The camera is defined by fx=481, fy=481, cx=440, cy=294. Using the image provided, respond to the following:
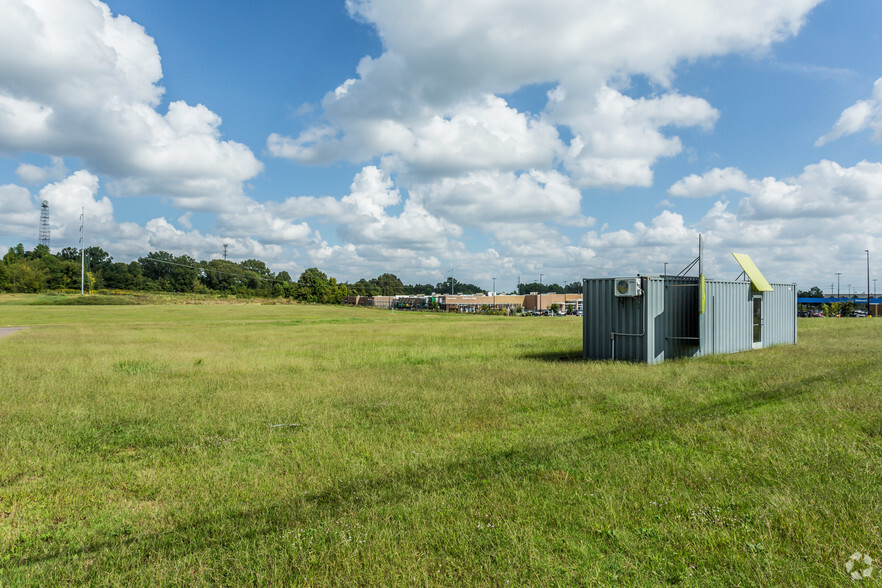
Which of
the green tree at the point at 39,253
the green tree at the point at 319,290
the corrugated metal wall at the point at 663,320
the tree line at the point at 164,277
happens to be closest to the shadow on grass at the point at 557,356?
the corrugated metal wall at the point at 663,320

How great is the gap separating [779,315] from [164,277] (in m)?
186

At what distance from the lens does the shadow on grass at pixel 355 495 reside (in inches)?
184

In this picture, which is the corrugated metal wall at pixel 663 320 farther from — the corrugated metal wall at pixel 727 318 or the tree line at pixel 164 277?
the tree line at pixel 164 277

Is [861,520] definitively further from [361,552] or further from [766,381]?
[766,381]

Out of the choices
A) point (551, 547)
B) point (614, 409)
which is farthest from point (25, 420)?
point (614, 409)

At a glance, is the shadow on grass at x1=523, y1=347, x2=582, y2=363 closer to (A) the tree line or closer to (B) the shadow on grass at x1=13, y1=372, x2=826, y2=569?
(B) the shadow on grass at x1=13, y1=372, x2=826, y2=569

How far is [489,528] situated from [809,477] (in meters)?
4.14

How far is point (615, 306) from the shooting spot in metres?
17.5

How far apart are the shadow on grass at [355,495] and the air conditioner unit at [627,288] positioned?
8295 mm

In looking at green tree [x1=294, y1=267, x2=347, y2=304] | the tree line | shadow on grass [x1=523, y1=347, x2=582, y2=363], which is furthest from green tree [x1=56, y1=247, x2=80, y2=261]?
shadow on grass [x1=523, y1=347, x2=582, y2=363]

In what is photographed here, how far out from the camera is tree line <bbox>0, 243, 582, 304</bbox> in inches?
5069

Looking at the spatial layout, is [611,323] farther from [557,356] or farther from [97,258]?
[97,258]

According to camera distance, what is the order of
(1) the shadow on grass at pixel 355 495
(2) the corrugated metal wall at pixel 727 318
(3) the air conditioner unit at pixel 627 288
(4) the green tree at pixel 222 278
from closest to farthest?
(1) the shadow on grass at pixel 355 495 → (3) the air conditioner unit at pixel 627 288 → (2) the corrugated metal wall at pixel 727 318 → (4) the green tree at pixel 222 278

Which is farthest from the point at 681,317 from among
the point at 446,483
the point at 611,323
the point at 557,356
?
the point at 446,483
